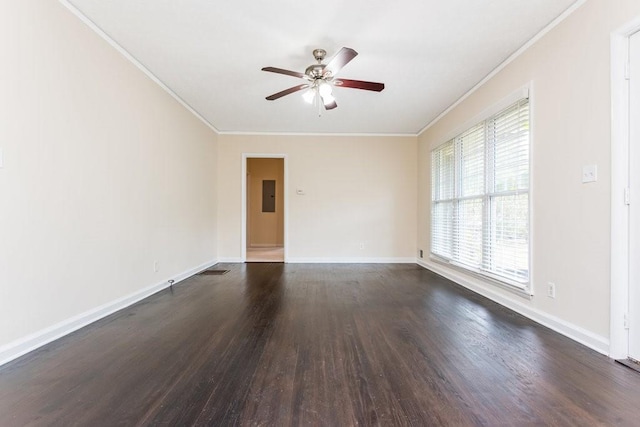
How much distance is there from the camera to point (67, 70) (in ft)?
7.20

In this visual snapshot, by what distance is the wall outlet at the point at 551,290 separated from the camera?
2357mm

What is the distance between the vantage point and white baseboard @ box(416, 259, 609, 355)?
77.2 inches

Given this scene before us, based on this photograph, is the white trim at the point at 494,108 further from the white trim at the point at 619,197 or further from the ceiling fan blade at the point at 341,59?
the ceiling fan blade at the point at 341,59

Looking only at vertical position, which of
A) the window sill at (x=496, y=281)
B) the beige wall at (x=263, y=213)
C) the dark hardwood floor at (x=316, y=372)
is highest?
the beige wall at (x=263, y=213)

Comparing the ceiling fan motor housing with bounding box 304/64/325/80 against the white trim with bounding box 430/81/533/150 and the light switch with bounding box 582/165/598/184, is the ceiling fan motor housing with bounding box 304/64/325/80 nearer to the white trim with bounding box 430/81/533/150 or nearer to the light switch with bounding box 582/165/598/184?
the white trim with bounding box 430/81/533/150

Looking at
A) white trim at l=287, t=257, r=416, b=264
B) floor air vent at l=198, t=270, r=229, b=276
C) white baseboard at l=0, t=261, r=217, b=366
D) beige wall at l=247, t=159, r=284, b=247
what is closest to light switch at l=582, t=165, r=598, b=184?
white trim at l=287, t=257, r=416, b=264

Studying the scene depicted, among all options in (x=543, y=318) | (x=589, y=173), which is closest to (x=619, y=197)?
(x=589, y=173)

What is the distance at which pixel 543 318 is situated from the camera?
95.6 inches

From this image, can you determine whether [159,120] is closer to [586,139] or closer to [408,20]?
[408,20]

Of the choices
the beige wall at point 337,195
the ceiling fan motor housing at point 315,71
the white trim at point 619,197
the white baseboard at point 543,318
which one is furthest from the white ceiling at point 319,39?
the white baseboard at point 543,318

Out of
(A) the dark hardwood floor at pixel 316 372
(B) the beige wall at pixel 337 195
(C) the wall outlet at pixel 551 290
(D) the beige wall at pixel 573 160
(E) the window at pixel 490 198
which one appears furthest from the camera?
(B) the beige wall at pixel 337 195

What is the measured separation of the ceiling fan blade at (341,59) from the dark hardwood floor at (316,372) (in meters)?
2.15

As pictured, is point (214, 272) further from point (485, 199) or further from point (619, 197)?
point (619, 197)

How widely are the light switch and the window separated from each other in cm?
59
